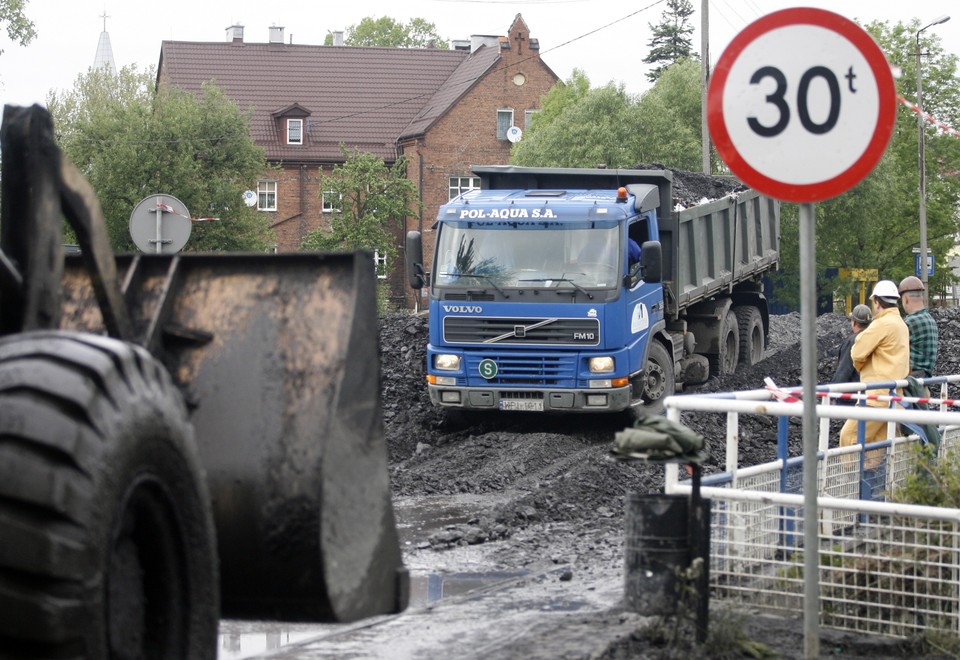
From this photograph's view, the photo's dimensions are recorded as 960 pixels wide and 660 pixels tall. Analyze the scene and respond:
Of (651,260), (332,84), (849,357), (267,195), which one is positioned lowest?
(849,357)

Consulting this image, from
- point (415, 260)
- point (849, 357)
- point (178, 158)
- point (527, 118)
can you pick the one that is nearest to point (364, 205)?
point (178, 158)

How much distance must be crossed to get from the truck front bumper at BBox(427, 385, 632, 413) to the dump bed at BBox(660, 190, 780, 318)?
2.89m

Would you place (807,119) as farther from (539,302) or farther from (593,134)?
(593,134)

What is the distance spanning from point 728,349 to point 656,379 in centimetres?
500

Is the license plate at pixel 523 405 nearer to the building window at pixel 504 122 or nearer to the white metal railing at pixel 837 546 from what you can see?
the white metal railing at pixel 837 546

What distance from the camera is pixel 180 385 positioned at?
452 cm

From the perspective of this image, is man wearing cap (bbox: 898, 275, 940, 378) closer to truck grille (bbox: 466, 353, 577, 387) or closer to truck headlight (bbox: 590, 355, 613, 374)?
truck headlight (bbox: 590, 355, 613, 374)

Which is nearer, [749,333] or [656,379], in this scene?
[656,379]

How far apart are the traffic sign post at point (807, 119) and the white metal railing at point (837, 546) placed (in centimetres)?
135

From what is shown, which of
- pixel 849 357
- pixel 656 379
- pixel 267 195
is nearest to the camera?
pixel 849 357

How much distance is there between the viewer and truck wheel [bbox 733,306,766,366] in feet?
77.1

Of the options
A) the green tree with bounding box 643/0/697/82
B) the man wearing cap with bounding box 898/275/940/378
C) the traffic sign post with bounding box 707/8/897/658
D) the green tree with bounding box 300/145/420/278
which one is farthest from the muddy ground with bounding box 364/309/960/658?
the green tree with bounding box 643/0/697/82

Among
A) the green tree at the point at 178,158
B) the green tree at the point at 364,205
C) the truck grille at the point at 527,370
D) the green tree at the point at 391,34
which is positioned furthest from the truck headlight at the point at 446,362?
the green tree at the point at 391,34

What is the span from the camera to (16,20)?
139 ft
